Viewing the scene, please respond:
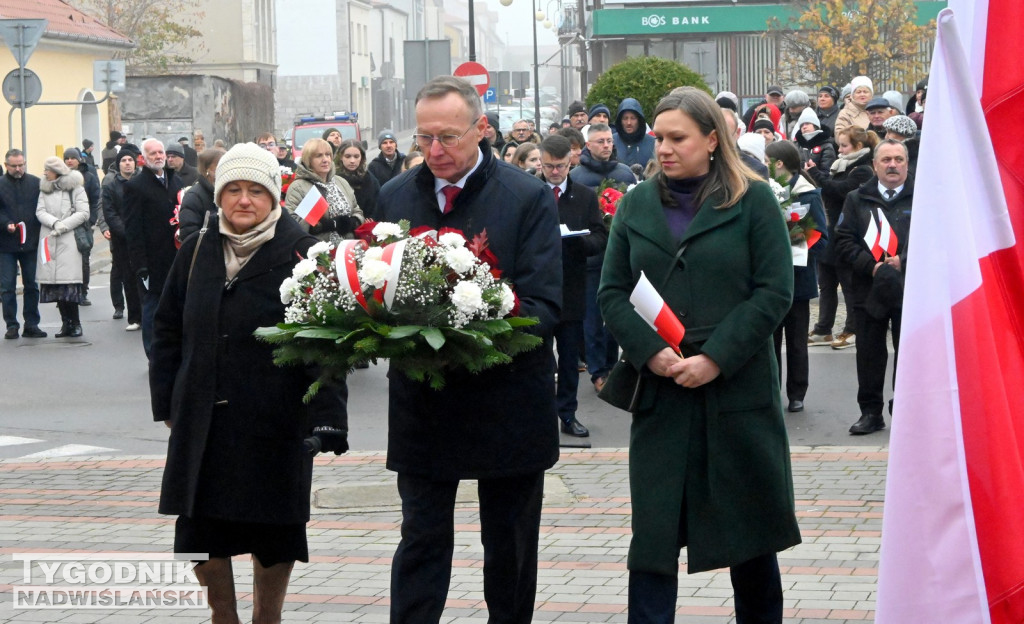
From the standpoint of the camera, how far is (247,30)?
69.9 metres

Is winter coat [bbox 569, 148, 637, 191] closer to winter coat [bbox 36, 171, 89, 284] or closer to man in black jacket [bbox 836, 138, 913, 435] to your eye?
man in black jacket [bbox 836, 138, 913, 435]

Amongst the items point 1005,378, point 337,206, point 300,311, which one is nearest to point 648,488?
point 300,311

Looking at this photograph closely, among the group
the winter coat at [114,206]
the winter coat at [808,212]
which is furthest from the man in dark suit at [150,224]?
the winter coat at [808,212]

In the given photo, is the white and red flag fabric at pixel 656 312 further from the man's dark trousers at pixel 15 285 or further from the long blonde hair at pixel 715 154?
the man's dark trousers at pixel 15 285

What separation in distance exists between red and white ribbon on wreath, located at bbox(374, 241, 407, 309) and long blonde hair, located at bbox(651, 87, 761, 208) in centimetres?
95

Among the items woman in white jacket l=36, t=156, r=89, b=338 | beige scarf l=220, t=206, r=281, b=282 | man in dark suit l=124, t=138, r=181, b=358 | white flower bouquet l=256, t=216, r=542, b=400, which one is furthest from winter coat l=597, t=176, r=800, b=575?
woman in white jacket l=36, t=156, r=89, b=338

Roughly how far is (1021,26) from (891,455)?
944 mm

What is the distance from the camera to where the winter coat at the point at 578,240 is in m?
10.4

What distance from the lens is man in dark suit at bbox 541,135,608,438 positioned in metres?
10.1

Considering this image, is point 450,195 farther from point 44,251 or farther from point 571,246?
point 44,251

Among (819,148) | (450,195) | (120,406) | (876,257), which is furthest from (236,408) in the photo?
(819,148)

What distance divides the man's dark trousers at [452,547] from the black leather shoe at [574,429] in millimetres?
5018

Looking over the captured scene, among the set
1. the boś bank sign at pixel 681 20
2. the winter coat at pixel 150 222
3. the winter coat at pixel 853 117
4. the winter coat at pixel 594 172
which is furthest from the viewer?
the boś bank sign at pixel 681 20

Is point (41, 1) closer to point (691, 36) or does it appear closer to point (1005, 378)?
point (691, 36)
